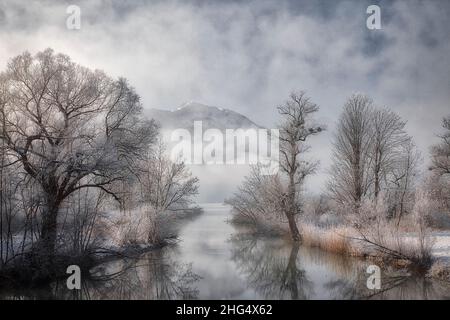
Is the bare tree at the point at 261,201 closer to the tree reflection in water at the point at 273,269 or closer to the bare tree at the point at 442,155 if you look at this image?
the tree reflection in water at the point at 273,269

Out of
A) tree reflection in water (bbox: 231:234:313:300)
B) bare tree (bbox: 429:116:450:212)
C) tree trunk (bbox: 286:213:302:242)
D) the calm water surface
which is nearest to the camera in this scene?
the calm water surface

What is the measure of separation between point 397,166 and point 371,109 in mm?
4112

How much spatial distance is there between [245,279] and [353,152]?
14952 millimetres

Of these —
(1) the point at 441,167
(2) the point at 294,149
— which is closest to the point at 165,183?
(2) the point at 294,149

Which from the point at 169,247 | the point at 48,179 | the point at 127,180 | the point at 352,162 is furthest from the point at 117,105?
the point at 352,162

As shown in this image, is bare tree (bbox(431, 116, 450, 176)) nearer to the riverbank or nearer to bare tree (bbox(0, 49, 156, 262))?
the riverbank

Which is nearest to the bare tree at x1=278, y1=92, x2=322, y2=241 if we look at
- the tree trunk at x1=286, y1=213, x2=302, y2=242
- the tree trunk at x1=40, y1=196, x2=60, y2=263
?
the tree trunk at x1=286, y1=213, x2=302, y2=242

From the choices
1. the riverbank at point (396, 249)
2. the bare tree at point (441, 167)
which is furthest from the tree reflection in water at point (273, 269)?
the bare tree at point (441, 167)

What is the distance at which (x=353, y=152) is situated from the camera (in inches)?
975

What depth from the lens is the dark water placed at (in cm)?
1067

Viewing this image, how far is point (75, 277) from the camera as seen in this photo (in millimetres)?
12484

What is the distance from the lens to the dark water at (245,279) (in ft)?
35.0

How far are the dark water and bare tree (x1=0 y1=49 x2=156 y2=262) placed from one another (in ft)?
A: 9.24
